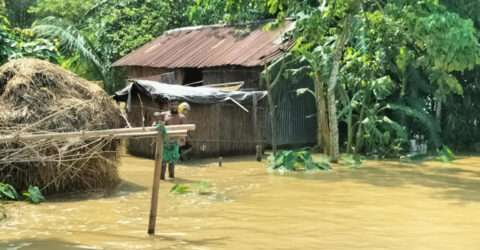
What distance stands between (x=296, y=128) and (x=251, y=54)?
249cm

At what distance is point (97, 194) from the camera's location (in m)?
9.28

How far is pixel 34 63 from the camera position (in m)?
9.36

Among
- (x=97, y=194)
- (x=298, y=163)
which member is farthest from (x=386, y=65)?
(x=97, y=194)

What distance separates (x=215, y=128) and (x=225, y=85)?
2140mm

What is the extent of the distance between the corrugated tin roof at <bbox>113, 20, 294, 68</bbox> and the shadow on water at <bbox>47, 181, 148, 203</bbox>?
6.26 metres

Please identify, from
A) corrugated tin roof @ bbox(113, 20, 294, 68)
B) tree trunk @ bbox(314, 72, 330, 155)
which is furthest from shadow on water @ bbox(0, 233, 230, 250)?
corrugated tin roof @ bbox(113, 20, 294, 68)

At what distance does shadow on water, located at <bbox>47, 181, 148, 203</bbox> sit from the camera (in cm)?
886

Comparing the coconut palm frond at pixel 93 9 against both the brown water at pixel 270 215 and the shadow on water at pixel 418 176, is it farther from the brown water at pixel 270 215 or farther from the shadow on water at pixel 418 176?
the shadow on water at pixel 418 176

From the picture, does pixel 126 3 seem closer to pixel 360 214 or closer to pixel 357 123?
pixel 357 123

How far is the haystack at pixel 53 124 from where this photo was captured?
8508mm

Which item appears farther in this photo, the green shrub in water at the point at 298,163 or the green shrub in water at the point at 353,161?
the green shrub in water at the point at 353,161

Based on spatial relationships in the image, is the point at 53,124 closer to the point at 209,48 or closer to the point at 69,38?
the point at 209,48

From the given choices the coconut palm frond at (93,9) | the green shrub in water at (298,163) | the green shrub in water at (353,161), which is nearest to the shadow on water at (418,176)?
the green shrub in water at (353,161)

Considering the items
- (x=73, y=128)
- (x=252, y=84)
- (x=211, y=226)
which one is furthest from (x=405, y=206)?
(x=252, y=84)
